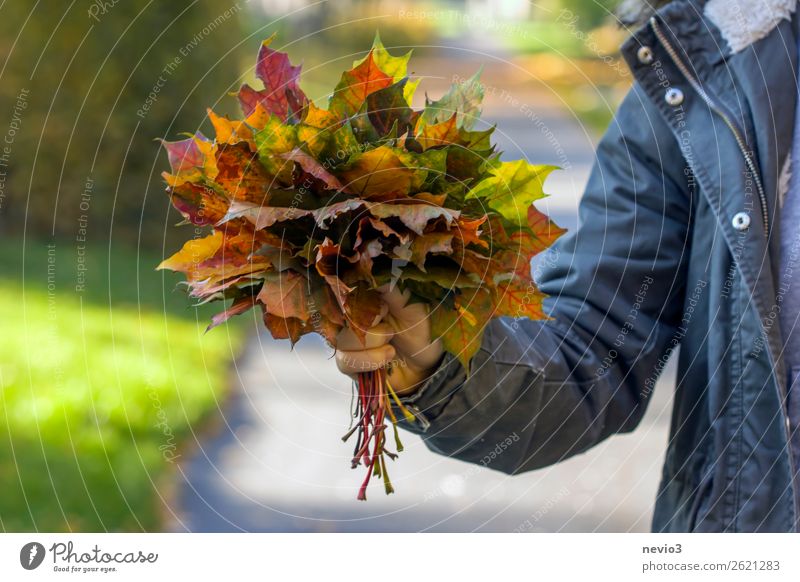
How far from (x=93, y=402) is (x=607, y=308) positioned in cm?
240

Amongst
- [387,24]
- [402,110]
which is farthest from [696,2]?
[387,24]

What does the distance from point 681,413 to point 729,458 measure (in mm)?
134

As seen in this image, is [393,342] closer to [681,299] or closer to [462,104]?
[462,104]

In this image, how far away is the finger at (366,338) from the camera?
3.50 ft

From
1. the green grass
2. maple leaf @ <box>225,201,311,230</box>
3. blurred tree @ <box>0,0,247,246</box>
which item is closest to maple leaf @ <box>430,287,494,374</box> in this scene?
maple leaf @ <box>225,201,311,230</box>

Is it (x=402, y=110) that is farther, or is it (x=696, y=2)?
(x=696, y=2)

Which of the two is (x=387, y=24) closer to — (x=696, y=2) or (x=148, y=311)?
(x=148, y=311)

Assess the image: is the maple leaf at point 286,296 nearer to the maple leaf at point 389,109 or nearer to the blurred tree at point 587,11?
the maple leaf at point 389,109

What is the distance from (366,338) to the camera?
1.08m

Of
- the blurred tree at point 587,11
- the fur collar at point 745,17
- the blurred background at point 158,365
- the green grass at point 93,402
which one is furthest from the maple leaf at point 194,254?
the blurred tree at point 587,11

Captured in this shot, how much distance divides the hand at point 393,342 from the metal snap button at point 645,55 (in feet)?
1.95

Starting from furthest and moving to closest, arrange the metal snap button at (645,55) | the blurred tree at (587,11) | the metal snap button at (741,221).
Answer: the blurred tree at (587,11) < the metal snap button at (645,55) < the metal snap button at (741,221)
